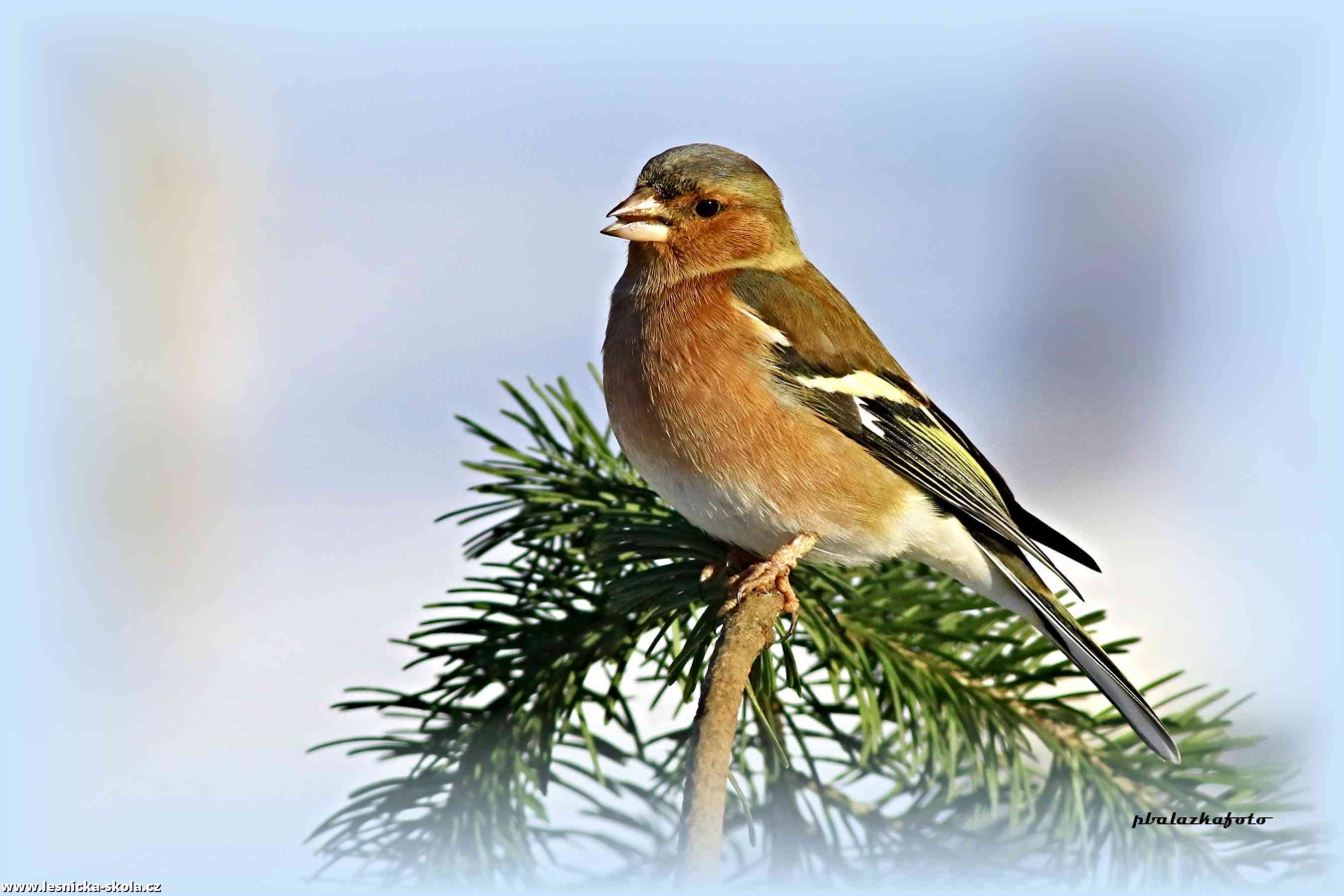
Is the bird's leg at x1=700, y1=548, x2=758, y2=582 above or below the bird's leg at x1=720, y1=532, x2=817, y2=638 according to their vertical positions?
above

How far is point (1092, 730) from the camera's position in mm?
1125

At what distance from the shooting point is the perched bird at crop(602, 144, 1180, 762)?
138 cm

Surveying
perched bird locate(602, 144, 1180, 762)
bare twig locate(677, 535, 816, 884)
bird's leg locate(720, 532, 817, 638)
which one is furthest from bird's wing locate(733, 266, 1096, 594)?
bare twig locate(677, 535, 816, 884)

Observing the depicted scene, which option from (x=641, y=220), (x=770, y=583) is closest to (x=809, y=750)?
(x=770, y=583)

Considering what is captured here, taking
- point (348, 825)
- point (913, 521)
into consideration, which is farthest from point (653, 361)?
point (348, 825)

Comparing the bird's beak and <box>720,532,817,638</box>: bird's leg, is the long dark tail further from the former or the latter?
the bird's beak

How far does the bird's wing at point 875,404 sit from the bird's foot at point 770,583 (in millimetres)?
248

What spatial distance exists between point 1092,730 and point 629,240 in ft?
2.99

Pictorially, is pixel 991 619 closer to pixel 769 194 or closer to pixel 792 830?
pixel 792 830

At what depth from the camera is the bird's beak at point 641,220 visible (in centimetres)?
156

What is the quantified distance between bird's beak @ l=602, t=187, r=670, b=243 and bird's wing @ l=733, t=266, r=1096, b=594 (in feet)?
0.45

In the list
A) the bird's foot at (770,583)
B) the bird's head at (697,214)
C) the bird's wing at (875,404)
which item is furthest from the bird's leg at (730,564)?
the bird's head at (697,214)
